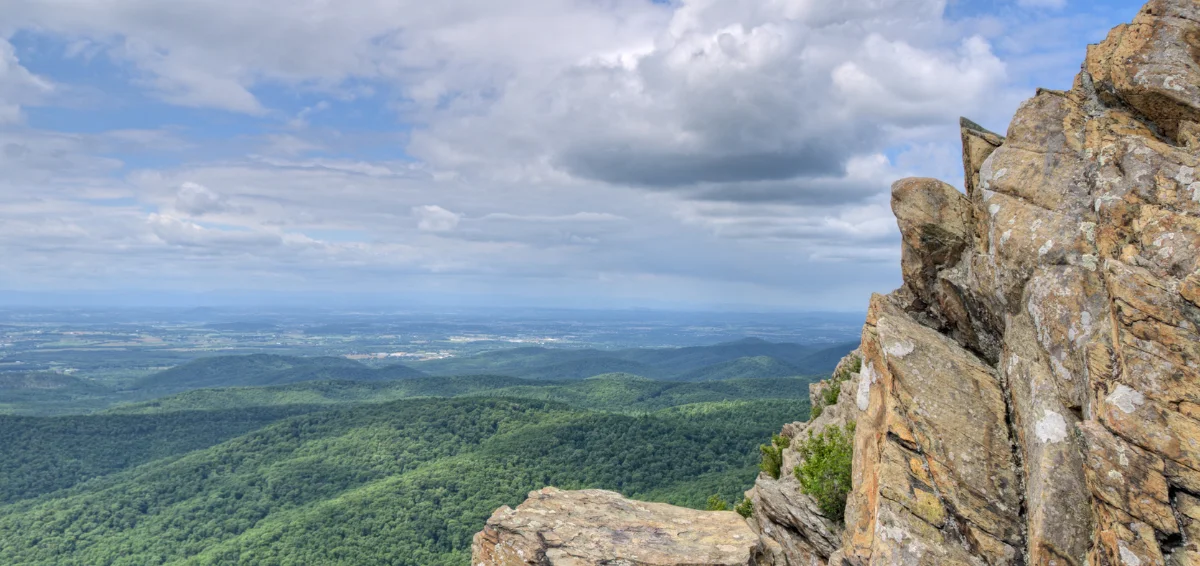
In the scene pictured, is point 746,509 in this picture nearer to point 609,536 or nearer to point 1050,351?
point 609,536

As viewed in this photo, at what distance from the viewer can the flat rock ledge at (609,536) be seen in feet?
74.6

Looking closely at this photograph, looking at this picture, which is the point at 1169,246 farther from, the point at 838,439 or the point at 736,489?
the point at 736,489

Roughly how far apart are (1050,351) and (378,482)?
439 feet

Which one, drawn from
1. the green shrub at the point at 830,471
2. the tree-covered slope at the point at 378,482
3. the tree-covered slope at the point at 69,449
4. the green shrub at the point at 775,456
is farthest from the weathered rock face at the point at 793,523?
the tree-covered slope at the point at 69,449

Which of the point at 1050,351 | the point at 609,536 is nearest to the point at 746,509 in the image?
the point at 609,536

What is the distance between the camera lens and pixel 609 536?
946 inches

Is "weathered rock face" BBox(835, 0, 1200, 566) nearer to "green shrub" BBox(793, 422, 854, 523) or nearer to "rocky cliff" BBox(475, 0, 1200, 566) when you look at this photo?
"rocky cliff" BBox(475, 0, 1200, 566)

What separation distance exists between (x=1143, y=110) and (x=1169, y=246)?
7269 mm

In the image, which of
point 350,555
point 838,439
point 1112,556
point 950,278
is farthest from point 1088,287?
point 350,555

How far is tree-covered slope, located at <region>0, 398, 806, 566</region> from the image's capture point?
10044cm

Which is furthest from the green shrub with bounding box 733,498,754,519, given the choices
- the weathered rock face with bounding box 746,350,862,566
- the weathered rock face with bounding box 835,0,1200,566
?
the weathered rock face with bounding box 835,0,1200,566

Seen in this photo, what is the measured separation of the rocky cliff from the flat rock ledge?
0.53 metres

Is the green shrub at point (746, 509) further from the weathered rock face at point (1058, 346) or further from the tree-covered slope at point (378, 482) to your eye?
the tree-covered slope at point (378, 482)

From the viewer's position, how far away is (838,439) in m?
25.9
